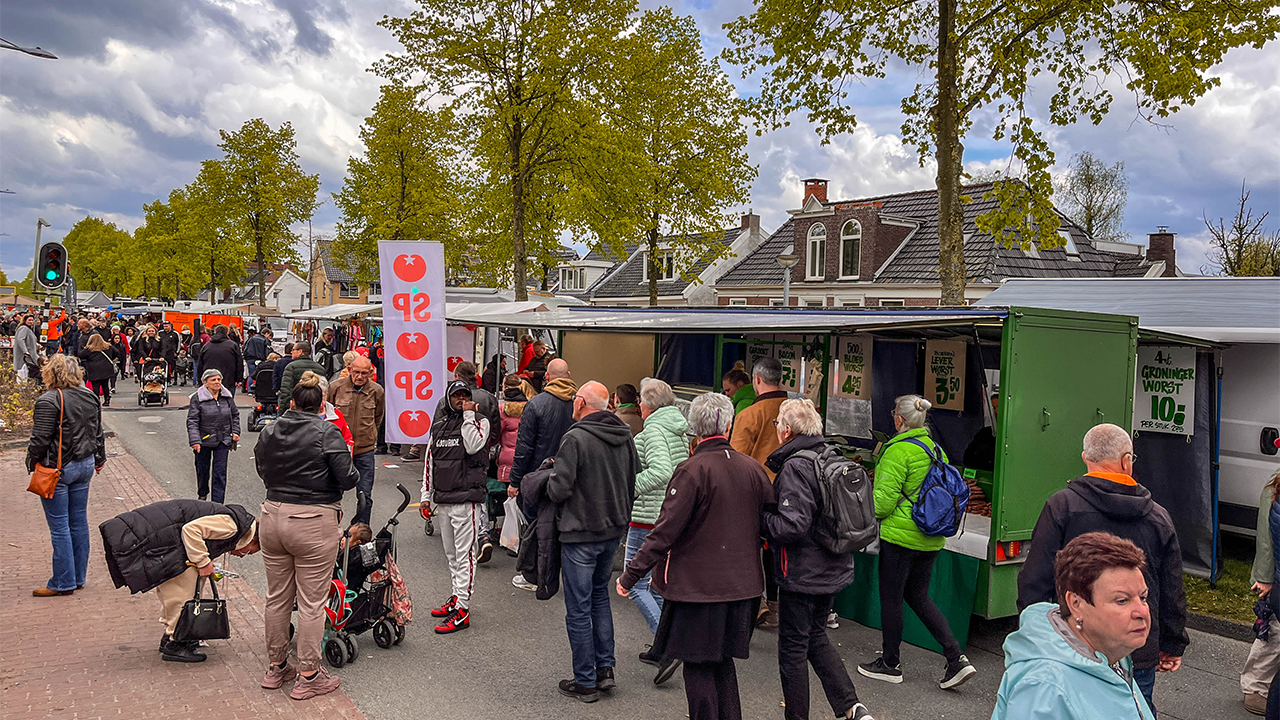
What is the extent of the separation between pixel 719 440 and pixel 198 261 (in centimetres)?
4191

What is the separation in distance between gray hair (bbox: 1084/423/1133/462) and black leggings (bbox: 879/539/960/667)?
55.0 inches

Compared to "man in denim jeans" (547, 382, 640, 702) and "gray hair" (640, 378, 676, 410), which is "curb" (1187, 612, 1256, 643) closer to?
"gray hair" (640, 378, 676, 410)

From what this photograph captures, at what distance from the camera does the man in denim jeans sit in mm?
4598

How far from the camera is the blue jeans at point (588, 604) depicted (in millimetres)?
4668

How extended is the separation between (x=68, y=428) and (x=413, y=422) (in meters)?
2.52

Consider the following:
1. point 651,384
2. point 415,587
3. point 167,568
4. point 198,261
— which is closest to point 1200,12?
point 651,384

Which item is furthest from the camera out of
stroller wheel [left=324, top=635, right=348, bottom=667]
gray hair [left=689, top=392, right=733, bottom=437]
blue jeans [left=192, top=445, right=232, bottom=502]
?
blue jeans [left=192, top=445, right=232, bottom=502]

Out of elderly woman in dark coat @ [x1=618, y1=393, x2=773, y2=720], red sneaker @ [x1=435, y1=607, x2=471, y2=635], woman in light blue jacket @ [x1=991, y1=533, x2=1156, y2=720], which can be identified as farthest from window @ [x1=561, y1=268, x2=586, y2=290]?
woman in light blue jacket @ [x1=991, y1=533, x2=1156, y2=720]

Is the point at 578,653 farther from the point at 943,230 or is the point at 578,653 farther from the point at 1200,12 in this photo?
the point at 1200,12

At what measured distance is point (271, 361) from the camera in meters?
12.9

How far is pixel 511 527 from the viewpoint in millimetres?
7754

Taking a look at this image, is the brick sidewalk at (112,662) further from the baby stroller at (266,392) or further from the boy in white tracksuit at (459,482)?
the baby stroller at (266,392)

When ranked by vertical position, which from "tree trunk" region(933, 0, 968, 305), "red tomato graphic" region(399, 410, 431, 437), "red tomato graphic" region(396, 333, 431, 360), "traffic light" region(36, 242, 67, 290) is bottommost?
"red tomato graphic" region(399, 410, 431, 437)

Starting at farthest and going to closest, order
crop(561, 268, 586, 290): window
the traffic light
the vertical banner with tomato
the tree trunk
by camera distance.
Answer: crop(561, 268, 586, 290): window → the tree trunk → the traffic light → the vertical banner with tomato
